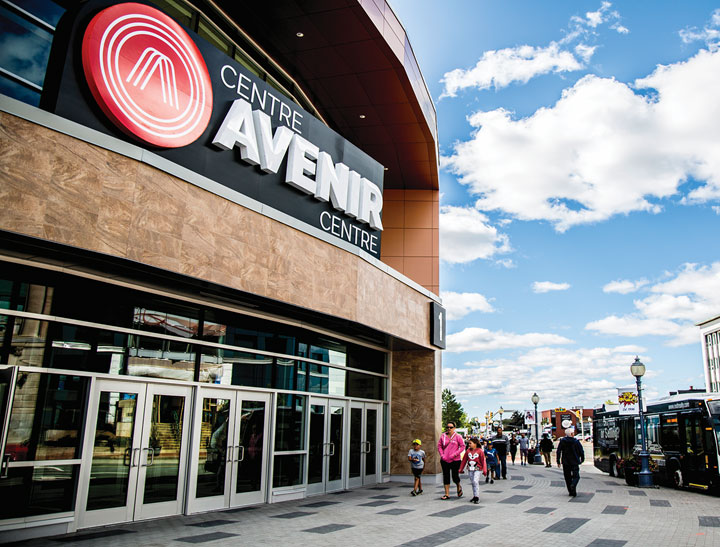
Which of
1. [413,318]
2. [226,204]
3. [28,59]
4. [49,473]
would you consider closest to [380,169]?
[413,318]

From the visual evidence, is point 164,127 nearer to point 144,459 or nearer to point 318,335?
point 144,459

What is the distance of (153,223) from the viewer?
886 centimetres

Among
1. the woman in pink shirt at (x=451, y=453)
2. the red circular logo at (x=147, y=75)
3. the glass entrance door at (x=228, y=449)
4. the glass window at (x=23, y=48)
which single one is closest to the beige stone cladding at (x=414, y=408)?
the woman in pink shirt at (x=451, y=453)

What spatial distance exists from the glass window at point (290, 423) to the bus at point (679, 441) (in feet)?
37.5

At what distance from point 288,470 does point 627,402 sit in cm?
1609

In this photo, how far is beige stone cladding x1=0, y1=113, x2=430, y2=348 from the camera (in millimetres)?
7336

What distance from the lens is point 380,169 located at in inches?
669

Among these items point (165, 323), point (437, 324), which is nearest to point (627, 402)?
point (437, 324)

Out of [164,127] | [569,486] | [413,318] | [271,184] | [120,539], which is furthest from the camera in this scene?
[413,318]

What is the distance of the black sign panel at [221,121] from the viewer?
28.0 feet

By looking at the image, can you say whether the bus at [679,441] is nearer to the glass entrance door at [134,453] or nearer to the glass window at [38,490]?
the glass entrance door at [134,453]

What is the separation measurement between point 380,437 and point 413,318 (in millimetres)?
4083

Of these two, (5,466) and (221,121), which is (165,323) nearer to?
(5,466)

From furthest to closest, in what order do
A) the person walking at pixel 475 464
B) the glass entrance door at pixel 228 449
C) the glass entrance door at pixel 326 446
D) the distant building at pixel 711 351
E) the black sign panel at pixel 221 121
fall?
1. the distant building at pixel 711 351
2. the glass entrance door at pixel 326 446
3. the person walking at pixel 475 464
4. the glass entrance door at pixel 228 449
5. the black sign panel at pixel 221 121
